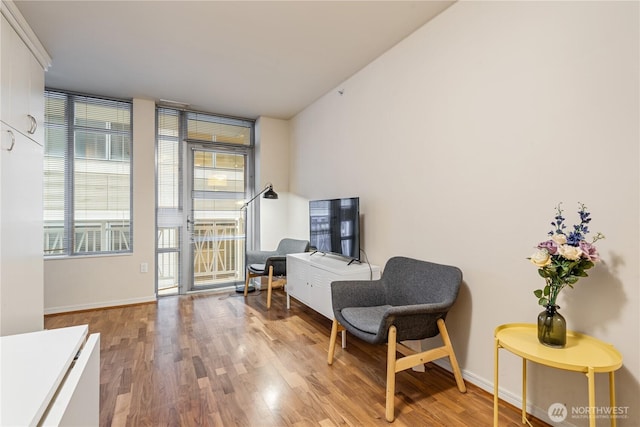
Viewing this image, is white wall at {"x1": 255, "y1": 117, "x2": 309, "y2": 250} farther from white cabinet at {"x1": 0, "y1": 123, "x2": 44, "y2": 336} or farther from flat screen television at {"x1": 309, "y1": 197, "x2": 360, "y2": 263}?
white cabinet at {"x1": 0, "y1": 123, "x2": 44, "y2": 336}

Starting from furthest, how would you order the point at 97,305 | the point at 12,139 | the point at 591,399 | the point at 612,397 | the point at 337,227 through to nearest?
the point at 97,305
the point at 337,227
the point at 12,139
the point at 612,397
the point at 591,399

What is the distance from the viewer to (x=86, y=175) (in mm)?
3865

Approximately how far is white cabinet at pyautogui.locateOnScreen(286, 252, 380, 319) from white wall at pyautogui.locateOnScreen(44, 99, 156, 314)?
6.47 feet

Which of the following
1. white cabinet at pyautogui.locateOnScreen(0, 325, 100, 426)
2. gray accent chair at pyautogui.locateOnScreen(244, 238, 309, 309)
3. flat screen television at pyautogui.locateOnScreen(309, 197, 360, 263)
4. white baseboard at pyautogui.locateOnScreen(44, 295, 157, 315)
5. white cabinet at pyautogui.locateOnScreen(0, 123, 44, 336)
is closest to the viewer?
white cabinet at pyautogui.locateOnScreen(0, 325, 100, 426)

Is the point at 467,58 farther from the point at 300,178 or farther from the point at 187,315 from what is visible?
the point at 187,315

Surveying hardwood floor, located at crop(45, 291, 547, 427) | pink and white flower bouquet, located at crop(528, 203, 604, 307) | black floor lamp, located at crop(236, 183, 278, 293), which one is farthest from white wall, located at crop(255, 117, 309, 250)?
pink and white flower bouquet, located at crop(528, 203, 604, 307)

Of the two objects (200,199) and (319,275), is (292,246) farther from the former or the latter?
(200,199)

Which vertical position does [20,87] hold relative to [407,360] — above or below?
above

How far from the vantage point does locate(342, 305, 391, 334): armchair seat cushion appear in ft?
6.59

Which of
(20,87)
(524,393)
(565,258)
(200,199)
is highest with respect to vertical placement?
(20,87)

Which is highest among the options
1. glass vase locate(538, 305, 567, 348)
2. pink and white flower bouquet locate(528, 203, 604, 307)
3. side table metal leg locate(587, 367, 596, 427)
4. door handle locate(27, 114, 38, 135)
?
door handle locate(27, 114, 38, 135)

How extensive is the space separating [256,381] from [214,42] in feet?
9.11

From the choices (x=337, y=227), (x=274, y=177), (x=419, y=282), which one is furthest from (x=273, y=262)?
(x=419, y=282)

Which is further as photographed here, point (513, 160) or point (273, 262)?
point (273, 262)
